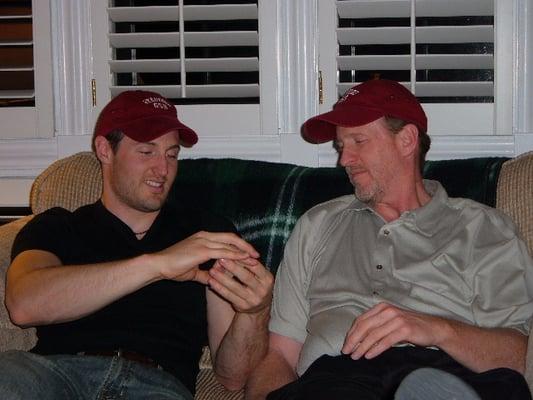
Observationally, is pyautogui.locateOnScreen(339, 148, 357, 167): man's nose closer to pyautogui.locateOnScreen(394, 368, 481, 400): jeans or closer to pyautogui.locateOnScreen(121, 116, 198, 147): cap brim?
pyautogui.locateOnScreen(121, 116, 198, 147): cap brim

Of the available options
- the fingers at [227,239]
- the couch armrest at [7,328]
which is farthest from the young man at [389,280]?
the couch armrest at [7,328]

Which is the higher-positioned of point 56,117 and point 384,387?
point 56,117

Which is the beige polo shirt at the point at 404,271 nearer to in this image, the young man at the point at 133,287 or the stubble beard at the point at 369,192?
the stubble beard at the point at 369,192

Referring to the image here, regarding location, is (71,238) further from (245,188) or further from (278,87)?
(278,87)

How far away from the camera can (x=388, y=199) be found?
7.22 feet

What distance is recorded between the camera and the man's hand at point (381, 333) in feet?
5.82

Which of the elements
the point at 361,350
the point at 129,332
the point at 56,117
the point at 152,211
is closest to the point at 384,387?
the point at 361,350

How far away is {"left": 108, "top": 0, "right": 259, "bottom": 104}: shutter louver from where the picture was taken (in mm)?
3012

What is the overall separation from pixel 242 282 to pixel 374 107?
0.58 meters

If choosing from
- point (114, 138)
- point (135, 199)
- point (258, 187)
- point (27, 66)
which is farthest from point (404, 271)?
point (27, 66)

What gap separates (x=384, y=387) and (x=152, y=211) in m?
0.78

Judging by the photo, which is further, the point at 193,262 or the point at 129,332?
the point at 129,332

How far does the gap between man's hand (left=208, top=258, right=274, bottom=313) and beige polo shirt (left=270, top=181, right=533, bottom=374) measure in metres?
0.18

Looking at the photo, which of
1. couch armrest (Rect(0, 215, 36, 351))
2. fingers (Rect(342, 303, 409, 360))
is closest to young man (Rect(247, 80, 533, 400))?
fingers (Rect(342, 303, 409, 360))
